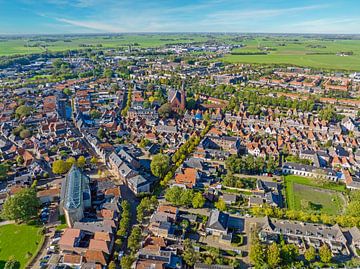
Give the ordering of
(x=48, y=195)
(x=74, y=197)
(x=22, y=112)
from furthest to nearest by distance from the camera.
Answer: (x=22, y=112)
(x=48, y=195)
(x=74, y=197)

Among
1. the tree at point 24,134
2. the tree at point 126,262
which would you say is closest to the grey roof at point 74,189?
the tree at point 126,262

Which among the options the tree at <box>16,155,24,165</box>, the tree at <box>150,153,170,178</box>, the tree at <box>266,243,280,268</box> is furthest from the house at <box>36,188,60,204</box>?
the tree at <box>266,243,280,268</box>

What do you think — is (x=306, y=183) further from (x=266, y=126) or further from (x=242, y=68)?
(x=242, y=68)

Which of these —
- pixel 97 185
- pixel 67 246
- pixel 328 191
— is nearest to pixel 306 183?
pixel 328 191

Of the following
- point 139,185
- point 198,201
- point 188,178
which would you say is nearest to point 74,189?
point 139,185

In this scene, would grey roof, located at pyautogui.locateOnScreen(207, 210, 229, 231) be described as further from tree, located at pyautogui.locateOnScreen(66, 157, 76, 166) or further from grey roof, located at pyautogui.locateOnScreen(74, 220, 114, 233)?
tree, located at pyautogui.locateOnScreen(66, 157, 76, 166)

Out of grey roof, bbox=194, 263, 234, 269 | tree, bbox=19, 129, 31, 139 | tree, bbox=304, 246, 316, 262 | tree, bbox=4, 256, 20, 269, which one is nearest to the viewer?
grey roof, bbox=194, 263, 234, 269

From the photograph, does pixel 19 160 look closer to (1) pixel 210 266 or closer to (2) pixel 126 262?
(2) pixel 126 262
